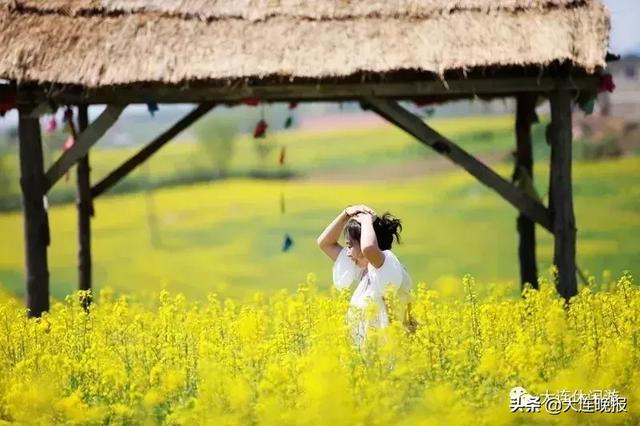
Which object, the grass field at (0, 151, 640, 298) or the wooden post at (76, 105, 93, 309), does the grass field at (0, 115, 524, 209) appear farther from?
the wooden post at (76, 105, 93, 309)

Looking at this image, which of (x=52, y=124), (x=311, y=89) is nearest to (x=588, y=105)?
(x=311, y=89)

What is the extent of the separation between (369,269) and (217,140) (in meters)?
14.5

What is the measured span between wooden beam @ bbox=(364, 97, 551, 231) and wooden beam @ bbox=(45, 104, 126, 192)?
6.48 ft

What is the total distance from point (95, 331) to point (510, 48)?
3634 mm

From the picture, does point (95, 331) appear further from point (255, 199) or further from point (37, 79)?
point (255, 199)

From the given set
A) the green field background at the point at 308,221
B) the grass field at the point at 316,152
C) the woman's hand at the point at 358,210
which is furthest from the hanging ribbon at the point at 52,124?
the grass field at the point at 316,152

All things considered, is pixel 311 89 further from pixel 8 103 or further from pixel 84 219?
pixel 84 219

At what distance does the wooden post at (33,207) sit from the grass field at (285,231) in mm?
8774

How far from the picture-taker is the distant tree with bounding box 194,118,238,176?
21703mm

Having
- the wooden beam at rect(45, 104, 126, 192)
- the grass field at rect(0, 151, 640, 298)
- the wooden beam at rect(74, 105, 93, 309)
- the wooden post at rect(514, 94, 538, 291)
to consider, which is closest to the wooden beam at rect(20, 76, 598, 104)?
the wooden beam at rect(45, 104, 126, 192)

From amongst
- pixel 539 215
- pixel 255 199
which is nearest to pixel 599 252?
pixel 255 199

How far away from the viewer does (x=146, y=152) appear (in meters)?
11.6

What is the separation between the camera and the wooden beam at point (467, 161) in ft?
31.0

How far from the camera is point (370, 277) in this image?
25.4 ft
